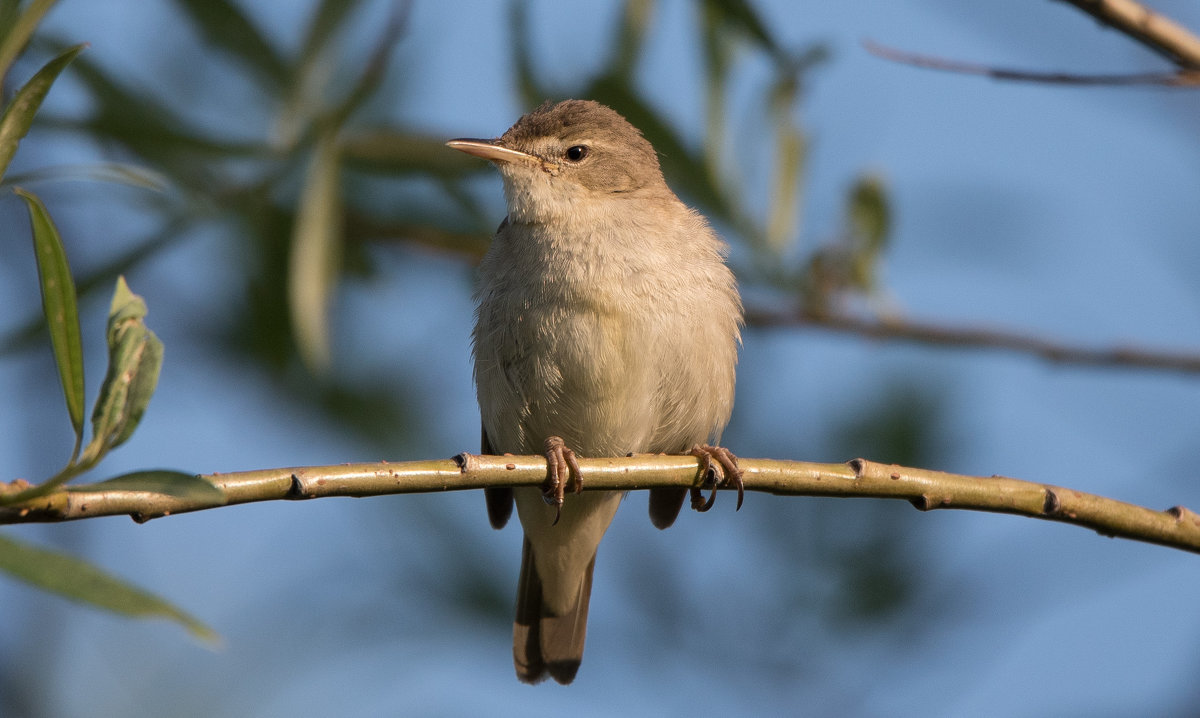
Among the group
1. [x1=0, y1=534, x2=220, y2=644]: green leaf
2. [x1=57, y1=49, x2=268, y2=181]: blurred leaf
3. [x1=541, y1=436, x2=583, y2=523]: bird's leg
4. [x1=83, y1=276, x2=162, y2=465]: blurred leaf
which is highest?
[x1=57, y1=49, x2=268, y2=181]: blurred leaf

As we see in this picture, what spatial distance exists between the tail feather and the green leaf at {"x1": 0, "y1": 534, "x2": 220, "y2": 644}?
2885 mm

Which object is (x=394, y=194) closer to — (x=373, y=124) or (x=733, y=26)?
(x=373, y=124)

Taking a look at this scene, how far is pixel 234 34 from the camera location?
397 cm

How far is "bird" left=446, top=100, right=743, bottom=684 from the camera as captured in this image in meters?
3.84

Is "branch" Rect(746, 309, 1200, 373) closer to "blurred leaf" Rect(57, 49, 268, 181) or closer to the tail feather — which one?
the tail feather

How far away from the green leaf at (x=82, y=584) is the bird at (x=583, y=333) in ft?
5.78

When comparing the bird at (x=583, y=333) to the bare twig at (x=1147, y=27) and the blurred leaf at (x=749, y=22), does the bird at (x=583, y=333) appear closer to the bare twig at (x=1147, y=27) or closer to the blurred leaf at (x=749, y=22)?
the blurred leaf at (x=749, y=22)

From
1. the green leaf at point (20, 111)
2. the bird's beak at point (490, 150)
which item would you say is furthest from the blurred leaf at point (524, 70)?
the green leaf at point (20, 111)

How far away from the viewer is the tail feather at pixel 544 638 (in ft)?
14.6

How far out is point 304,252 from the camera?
3.38 meters

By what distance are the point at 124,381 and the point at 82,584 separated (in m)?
0.37

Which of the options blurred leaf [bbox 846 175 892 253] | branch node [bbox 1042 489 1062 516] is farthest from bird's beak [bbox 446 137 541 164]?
branch node [bbox 1042 489 1062 516]

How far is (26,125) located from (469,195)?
288cm

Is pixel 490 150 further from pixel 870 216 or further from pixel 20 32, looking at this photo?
pixel 20 32
